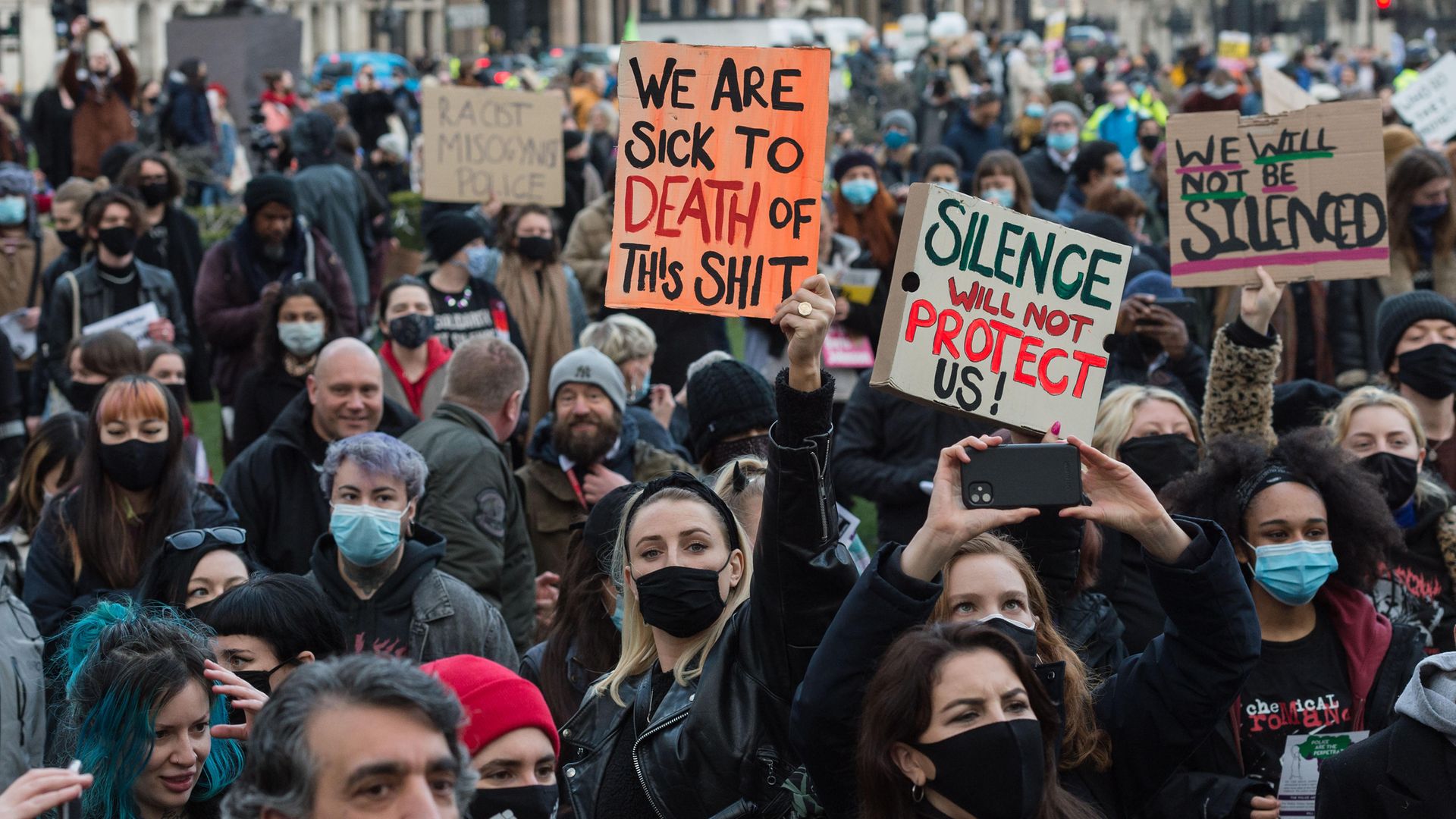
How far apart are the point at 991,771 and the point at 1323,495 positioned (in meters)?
1.98

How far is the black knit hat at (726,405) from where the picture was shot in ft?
20.6

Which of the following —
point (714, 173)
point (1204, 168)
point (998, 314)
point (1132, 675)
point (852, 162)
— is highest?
point (714, 173)

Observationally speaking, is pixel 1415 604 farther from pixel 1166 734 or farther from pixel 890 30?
pixel 890 30

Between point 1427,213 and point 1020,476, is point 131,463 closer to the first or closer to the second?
point 1020,476

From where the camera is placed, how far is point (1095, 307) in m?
4.55

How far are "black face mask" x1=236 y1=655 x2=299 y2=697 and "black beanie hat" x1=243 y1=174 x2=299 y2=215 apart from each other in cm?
537

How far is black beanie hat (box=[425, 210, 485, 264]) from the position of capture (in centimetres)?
931

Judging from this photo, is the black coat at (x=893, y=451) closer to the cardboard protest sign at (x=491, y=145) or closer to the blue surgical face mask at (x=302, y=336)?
the blue surgical face mask at (x=302, y=336)

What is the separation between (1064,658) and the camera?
4.10 m

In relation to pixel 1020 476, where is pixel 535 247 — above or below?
below

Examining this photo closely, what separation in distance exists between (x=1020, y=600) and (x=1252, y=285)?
8.23 ft

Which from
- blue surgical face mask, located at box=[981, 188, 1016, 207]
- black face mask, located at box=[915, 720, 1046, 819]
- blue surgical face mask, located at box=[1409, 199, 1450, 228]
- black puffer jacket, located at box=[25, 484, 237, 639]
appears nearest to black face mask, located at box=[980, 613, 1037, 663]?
black face mask, located at box=[915, 720, 1046, 819]

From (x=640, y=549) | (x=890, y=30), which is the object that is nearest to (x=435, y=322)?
(x=640, y=549)

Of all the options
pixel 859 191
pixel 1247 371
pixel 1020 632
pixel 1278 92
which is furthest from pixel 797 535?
pixel 1278 92
